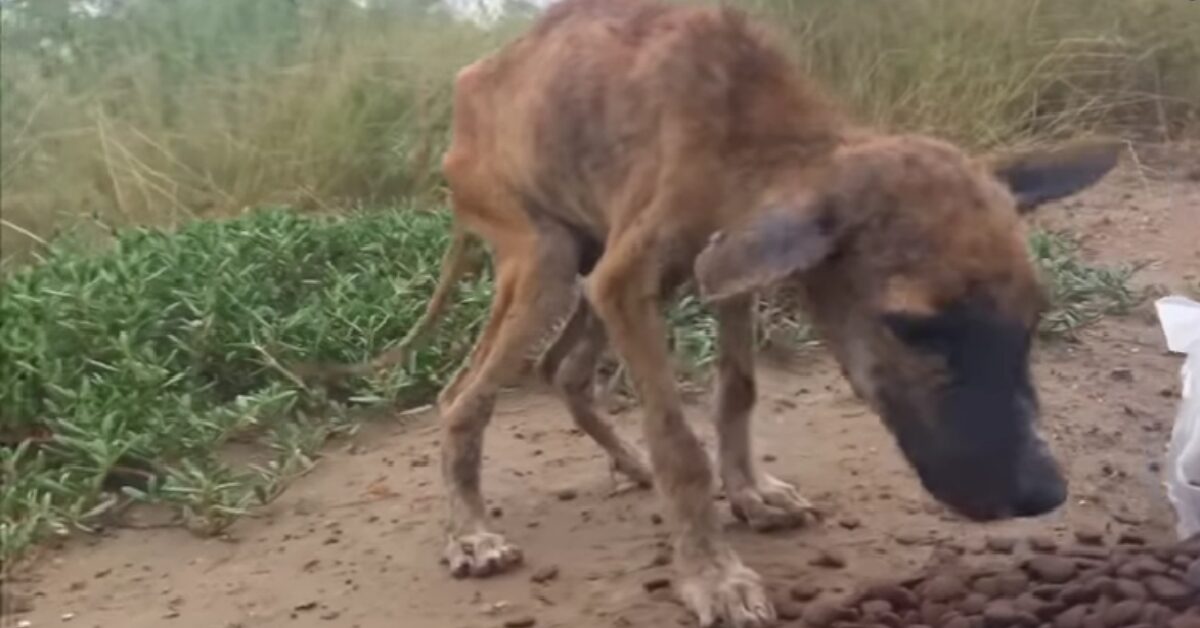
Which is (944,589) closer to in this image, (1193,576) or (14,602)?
(1193,576)

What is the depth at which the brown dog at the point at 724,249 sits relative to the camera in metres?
2.89

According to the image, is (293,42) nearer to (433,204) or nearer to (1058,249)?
(433,204)

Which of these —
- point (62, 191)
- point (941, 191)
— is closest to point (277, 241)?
point (62, 191)

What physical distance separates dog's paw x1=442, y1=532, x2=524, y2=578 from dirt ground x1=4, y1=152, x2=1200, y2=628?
24 mm

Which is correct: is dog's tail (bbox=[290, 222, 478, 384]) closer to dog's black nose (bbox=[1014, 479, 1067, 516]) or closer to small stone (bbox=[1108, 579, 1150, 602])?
dog's black nose (bbox=[1014, 479, 1067, 516])

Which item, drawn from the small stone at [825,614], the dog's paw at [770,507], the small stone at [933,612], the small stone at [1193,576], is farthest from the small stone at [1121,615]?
the dog's paw at [770,507]

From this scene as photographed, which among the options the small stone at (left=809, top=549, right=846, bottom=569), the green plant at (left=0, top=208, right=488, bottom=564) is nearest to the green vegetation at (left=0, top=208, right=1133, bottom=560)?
the green plant at (left=0, top=208, right=488, bottom=564)

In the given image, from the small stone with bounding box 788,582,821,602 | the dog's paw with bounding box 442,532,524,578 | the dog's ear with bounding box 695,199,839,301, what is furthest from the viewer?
the dog's paw with bounding box 442,532,524,578

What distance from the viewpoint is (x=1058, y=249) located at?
4977 millimetres

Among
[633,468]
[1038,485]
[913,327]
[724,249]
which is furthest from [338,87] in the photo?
[1038,485]

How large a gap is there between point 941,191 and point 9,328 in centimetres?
221

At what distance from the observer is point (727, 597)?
319cm

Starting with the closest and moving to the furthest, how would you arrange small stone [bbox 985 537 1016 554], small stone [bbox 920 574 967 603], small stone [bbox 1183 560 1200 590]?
small stone [bbox 1183 560 1200 590] → small stone [bbox 920 574 967 603] → small stone [bbox 985 537 1016 554]

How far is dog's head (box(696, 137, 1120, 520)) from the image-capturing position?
286cm
